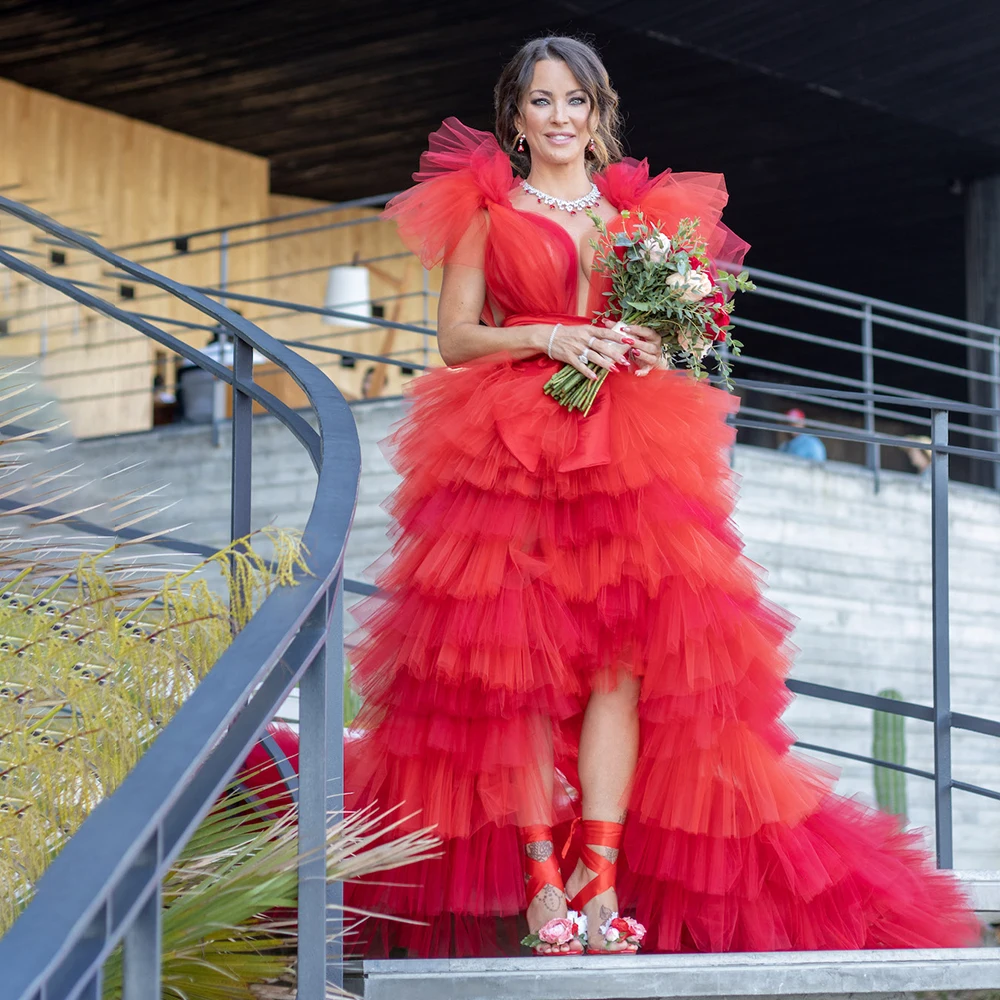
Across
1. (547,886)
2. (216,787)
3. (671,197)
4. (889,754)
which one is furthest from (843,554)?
(216,787)

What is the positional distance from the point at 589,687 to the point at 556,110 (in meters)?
0.99

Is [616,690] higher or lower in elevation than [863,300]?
lower

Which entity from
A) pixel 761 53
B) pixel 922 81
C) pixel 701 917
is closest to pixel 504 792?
pixel 701 917

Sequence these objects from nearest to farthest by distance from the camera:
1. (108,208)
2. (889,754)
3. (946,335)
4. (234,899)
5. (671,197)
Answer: (234,899) < (671,197) < (889,754) < (946,335) < (108,208)

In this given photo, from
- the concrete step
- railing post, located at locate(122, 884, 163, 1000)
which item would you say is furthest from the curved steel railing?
the concrete step

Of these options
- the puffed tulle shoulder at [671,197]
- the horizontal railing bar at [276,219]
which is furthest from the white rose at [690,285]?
the horizontal railing bar at [276,219]

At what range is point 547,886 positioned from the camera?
220 centimetres

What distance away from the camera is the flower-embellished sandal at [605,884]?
2141 mm

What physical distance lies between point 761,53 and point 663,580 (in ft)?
24.4

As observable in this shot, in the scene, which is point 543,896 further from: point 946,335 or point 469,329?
point 946,335

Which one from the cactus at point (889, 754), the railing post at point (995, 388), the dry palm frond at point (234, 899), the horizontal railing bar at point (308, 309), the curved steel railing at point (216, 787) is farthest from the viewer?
the railing post at point (995, 388)

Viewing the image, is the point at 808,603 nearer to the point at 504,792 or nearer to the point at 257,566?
the point at 504,792

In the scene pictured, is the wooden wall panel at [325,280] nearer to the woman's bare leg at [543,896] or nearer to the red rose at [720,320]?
the red rose at [720,320]

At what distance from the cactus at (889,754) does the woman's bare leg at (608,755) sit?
6079mm
